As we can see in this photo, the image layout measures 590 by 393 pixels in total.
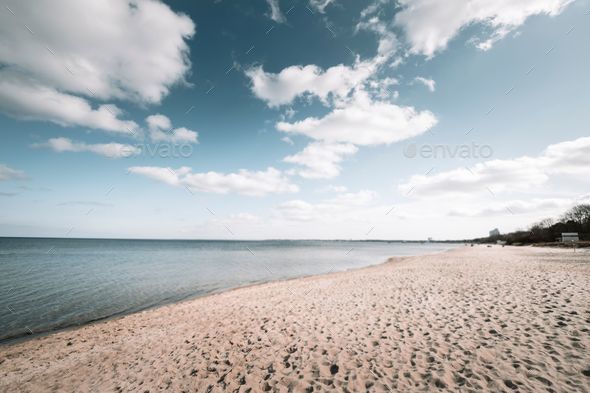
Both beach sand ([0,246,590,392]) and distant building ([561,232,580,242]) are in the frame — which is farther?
distant building ([561,232,580,242])

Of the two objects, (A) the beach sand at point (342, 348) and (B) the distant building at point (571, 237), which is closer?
(A) the beach sand at point (342, 348)

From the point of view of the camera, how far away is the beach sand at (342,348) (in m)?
5.59

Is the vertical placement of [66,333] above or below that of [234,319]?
below

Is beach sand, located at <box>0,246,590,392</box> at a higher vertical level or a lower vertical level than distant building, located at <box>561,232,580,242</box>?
lower

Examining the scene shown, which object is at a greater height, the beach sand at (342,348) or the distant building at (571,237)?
the distant building at (571,237)

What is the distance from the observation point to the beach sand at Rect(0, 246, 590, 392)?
559 cm

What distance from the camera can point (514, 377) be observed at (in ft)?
17.1

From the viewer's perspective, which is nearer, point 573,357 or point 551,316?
point 573,357

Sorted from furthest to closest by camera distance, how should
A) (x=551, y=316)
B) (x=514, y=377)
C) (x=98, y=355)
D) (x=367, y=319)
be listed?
(x=367, y=319) < (x=98, y=355) < (x=551, y=316) < (x=514, y=377)

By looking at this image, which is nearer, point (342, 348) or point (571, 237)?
point (342, 348)

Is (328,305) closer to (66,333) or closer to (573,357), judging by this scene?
(573,357)

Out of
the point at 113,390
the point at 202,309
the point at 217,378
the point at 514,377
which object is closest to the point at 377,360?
the point at 514,377

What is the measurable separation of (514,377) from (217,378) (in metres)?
6.55

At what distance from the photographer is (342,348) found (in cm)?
725
